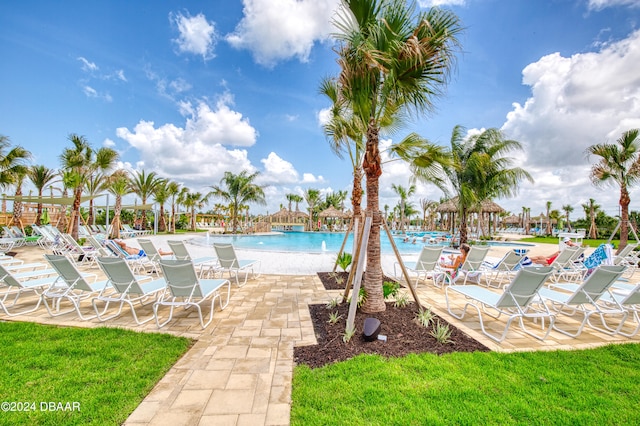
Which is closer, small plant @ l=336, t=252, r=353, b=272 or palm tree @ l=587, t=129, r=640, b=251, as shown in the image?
small plant @ l=336, t=252, r=353, b=272

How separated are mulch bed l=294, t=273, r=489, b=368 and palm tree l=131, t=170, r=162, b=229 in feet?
95.1

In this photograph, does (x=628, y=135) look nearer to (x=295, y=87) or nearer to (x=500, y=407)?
(x=295, y=87)

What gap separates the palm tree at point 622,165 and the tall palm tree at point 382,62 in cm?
1269

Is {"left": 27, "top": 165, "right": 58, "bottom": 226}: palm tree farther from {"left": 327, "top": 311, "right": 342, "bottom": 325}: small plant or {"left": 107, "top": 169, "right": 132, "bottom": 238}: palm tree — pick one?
{"left": 327, "top": 311, "right": 342, "bottom": 325}: small plant

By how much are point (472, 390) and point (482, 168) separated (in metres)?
12.5

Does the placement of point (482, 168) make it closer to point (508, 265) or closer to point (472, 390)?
point (508, 265)

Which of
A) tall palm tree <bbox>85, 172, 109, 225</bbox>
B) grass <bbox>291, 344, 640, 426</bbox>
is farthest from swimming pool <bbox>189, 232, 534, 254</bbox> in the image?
grass <bbox>291, 344, 640, 426</bbox>

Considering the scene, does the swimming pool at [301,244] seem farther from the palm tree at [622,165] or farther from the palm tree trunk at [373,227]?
the palm tree at [622,165]

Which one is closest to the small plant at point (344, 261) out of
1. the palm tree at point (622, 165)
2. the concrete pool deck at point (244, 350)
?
the concrete pool deck at point (244, 350)

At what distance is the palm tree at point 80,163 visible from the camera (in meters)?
13.6

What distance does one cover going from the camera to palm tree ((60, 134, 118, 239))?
1365 cm

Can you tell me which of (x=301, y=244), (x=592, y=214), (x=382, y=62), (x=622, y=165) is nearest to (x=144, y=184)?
(x=301, y=244)

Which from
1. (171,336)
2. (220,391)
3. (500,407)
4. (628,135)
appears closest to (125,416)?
(220,391)

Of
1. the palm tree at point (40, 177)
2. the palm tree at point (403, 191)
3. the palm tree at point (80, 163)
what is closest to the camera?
the palm tree at point (80, 163)
